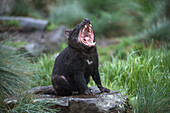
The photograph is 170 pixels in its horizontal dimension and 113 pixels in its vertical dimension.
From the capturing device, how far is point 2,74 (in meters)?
3.58

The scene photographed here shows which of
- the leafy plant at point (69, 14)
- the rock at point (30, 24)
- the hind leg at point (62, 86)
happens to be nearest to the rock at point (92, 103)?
the hind leg at point (62, 86)

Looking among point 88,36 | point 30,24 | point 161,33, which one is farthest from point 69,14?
point 88,36

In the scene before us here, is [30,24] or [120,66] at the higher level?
[30,24]

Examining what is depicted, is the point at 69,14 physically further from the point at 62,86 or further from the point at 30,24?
the point at 62,86

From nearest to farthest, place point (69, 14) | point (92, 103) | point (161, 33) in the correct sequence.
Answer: point (92, 103) < point (161, 33) < point (69, 14)

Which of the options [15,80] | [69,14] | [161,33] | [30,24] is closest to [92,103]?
[15,80]

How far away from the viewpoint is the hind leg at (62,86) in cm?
274

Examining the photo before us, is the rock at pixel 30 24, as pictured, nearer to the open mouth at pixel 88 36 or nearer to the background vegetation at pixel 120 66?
the background vegetation at pixel 120 66

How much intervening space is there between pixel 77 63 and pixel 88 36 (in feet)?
1.10

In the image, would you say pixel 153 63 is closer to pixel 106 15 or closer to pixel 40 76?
pixel 40 76

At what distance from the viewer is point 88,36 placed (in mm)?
2643

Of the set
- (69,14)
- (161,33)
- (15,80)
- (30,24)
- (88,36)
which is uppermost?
(88,36)

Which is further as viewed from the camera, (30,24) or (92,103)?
(30,24)

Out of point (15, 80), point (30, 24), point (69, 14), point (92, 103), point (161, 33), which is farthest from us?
point (69, 14)
